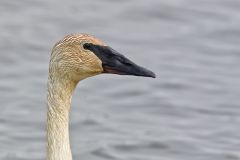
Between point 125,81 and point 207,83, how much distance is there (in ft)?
3.80

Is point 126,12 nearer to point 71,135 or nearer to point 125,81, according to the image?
point 125,81

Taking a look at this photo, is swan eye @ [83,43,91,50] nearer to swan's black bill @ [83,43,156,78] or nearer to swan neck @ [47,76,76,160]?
swan's black bill @ [83,43,156,78]

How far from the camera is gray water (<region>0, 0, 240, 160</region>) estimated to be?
46.8ft

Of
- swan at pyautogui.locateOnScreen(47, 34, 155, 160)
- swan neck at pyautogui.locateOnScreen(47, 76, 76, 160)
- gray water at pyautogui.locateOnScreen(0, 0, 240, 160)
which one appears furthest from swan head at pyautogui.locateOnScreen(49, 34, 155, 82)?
gray water at pyautogui.locateOnScreen(0, 0, 240, 160)

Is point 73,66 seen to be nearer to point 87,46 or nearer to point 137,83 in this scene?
point 87,46

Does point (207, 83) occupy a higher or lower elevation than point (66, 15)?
lower

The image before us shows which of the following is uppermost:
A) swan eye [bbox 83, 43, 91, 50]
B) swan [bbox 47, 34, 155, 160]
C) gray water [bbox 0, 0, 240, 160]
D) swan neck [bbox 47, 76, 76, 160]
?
gray water [bbox 0, 0, 240, 160]

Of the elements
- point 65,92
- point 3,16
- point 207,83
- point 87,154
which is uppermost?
point 3,16

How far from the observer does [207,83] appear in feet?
52.8

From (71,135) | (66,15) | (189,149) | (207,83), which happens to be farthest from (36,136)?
(66,15)

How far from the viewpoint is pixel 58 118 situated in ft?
32.6

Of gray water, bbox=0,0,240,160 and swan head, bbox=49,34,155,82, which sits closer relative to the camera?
swan head, bbox=49,34,155,82

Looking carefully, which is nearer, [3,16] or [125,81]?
[125,81]

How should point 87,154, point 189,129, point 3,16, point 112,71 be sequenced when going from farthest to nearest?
point 3,16, point 189,129, point 87,154, point 112,71
